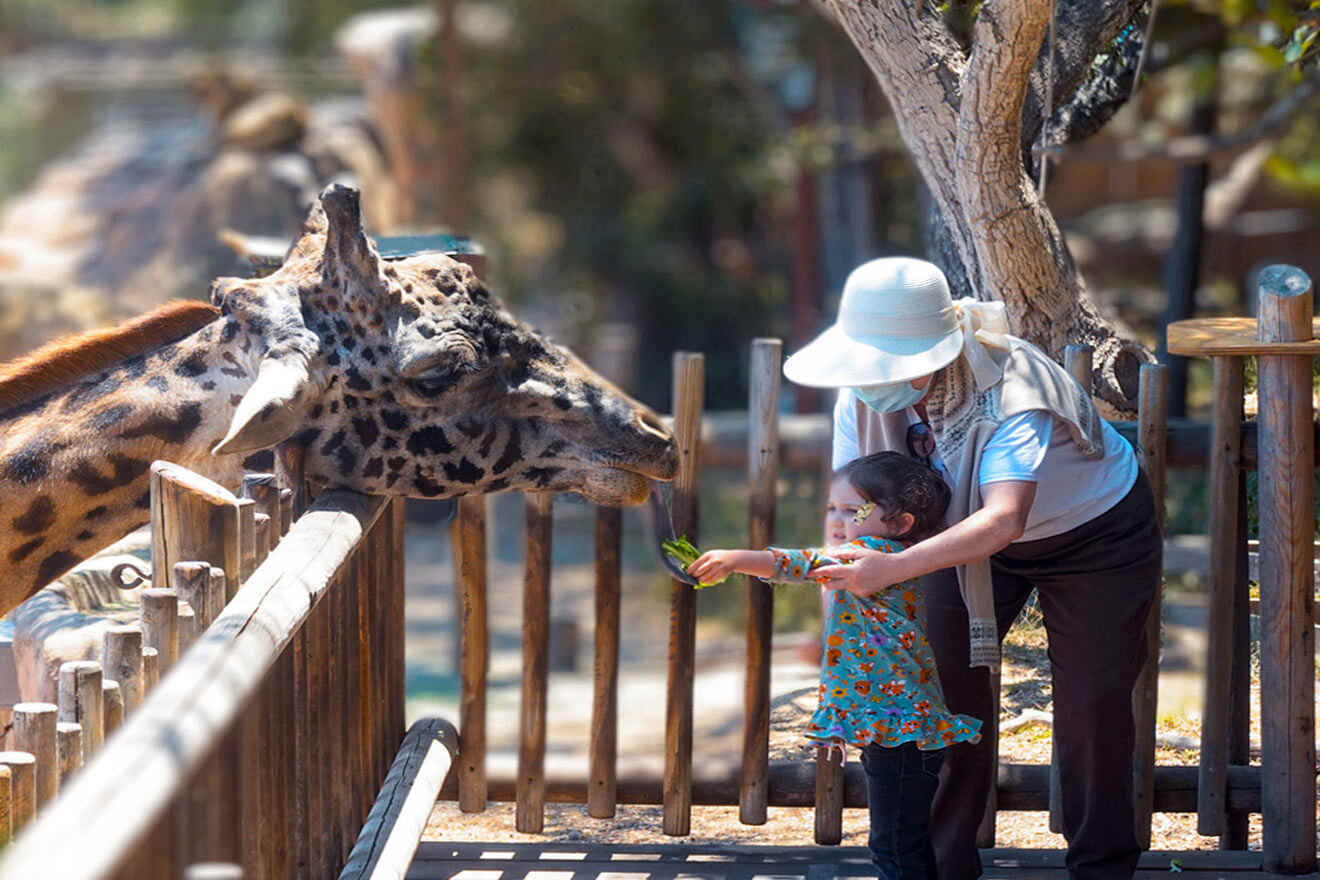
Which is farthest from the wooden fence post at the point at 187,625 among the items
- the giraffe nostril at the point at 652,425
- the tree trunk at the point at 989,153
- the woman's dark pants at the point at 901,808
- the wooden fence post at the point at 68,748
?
the tree trunk at the point at 989,153

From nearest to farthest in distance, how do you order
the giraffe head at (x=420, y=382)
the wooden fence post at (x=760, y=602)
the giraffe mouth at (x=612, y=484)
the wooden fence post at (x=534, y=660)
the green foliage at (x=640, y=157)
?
the giraffe head at (x=420, y=382) < the giraffe mouth at (x=612, y=484) < the wooden fence post at (x=760, y=602) < the wooden fence post at (x=534, y=660) < the green foliage at (x=640, y=157)

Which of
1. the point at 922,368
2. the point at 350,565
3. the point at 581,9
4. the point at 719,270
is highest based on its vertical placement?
the point at 581,9

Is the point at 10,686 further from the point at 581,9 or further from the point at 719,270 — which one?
the point at 719,270

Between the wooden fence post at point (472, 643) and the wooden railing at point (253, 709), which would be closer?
the wooden railing at point (253, 709)

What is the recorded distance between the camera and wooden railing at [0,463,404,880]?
1727mm

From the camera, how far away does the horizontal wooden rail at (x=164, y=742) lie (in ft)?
5.14

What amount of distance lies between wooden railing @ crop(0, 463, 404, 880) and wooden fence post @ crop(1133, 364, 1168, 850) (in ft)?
6.90

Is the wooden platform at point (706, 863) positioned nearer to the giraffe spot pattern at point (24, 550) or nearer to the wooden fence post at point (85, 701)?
the giraffe spot pattern at point (24, 550)

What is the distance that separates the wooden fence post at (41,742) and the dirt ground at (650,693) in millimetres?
1839

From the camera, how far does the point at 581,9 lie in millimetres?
16656

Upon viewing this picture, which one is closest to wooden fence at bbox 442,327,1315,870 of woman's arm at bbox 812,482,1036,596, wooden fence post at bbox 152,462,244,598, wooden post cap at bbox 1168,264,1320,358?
wooden post cap at bbox 1168,264,1320,358

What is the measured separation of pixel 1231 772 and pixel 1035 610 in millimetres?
739

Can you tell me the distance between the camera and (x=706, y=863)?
4.24 meters

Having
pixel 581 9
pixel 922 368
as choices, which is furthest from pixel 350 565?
pixel 581 9
